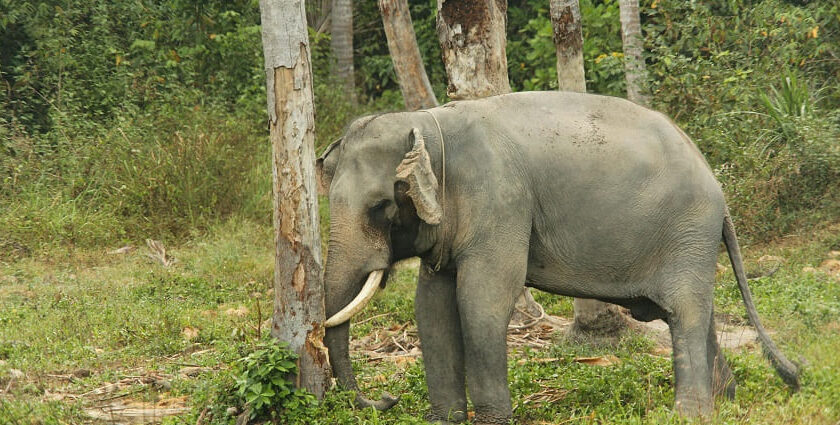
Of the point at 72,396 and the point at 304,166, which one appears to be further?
the point at 72,396

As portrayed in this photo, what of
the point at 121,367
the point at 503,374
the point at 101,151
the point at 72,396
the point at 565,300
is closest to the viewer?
the point at 503,374

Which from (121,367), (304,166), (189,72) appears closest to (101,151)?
(189,72)

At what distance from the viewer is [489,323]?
477cm

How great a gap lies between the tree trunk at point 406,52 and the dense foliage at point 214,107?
7.77 ft

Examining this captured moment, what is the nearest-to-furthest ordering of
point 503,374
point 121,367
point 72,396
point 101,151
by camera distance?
point 503,374 < point 72,396 < point 121,367 < point 101,151

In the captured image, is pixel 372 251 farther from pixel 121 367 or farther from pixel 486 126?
pixel 121 367

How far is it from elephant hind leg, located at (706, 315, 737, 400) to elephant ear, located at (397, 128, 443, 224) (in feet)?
5.34

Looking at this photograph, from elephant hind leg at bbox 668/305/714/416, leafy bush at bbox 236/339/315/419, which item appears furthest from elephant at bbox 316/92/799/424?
leafy bush at bbox 236/339/315/419

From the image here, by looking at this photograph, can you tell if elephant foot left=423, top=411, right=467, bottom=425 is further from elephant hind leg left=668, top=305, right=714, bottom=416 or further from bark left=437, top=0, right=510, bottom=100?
bark left=437, top=0, right=510, bottom=100

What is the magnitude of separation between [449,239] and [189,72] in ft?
28.6

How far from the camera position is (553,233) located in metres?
5.04

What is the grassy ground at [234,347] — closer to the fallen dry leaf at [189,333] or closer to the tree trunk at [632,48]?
the fallen dry leaf at [189,333]

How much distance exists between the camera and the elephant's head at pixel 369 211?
4.74m

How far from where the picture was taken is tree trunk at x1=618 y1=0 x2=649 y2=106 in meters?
10.7
